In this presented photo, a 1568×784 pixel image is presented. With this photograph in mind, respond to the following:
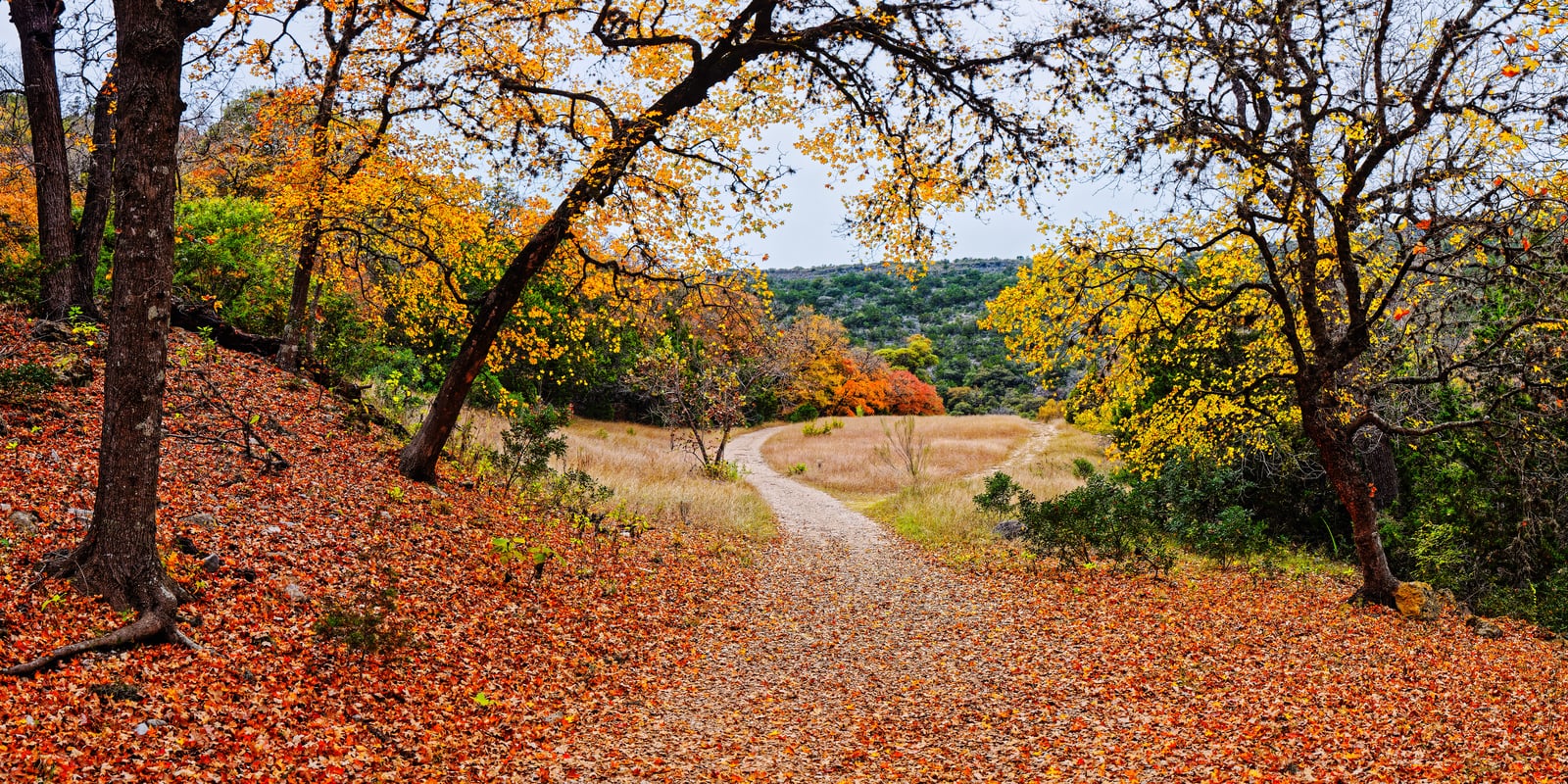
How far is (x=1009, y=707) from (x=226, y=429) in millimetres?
8628

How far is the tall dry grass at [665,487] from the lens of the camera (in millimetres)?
13703

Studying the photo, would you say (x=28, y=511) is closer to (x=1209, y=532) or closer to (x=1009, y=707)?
(x=1009, y=707)

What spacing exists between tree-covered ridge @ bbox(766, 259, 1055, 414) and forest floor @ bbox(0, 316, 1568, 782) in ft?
126

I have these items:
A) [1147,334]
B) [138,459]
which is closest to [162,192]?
[138,459]

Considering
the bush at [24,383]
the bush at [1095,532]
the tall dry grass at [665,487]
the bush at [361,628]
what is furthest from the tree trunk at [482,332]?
the bush at [1095,532]

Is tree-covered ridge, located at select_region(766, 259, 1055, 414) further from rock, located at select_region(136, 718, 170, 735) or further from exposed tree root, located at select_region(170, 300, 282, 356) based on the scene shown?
rock, located at select_region(136, 718, 170, 735)

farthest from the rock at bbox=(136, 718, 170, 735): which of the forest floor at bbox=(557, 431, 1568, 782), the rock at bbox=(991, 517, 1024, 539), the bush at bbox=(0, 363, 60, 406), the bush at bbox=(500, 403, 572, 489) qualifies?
the rock at bbox=(991, 517, 1024, 539)

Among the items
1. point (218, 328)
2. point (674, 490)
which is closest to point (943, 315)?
point (674, 490)

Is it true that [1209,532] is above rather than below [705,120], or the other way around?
below

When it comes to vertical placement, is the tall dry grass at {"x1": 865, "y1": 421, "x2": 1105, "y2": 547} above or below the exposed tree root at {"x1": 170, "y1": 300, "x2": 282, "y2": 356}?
below

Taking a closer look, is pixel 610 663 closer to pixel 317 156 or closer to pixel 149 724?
pixel 149 724

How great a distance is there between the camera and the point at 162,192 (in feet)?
15.4

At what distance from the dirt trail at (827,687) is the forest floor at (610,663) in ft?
0.11

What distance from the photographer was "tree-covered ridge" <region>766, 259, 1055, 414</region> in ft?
208
